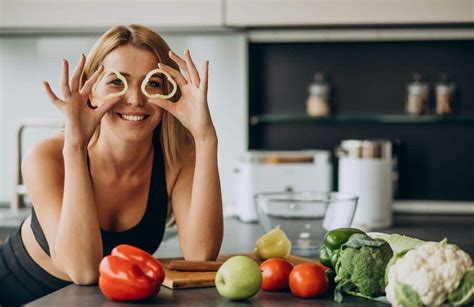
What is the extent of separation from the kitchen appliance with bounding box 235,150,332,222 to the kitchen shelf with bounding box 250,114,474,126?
1.58ft

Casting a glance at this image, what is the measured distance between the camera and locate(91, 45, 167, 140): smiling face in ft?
6.05

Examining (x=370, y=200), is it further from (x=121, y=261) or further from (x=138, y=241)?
(x=121, y=261)

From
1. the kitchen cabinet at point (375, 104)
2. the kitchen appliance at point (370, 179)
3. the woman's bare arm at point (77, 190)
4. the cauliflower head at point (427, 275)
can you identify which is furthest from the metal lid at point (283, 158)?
the cauliflower head at point (427, 275)

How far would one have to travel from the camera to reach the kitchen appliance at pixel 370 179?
2.97 meters

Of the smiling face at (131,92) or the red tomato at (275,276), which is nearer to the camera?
the red tomato at (275,276)

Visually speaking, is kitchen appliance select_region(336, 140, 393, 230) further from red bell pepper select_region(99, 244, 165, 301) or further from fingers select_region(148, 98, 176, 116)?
red bell pepper select_region(99, 244, 165, 301)

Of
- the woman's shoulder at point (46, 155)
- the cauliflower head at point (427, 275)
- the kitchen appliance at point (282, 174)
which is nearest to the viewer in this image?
the cauliflower head at point (427, 275)

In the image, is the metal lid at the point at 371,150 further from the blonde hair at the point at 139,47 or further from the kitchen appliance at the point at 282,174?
the blonde hair at the point at 139,47

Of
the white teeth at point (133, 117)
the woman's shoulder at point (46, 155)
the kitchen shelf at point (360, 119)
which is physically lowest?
the woman's shoulder at point (46, 155)

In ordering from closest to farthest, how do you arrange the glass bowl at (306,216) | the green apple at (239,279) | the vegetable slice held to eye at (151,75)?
the green apple at (239,279), the vegetable slice held to eye at (151,75), the glass bowl at (306,216)

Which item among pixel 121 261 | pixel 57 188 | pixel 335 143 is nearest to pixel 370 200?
pixel 335 143

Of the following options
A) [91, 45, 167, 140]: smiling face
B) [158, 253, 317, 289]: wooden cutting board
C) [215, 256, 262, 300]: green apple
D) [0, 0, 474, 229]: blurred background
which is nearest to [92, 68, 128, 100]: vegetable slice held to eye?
[91, 45, 167, 140]: smiling face

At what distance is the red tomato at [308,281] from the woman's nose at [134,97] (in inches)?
22.8

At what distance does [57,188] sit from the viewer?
1.84 m
